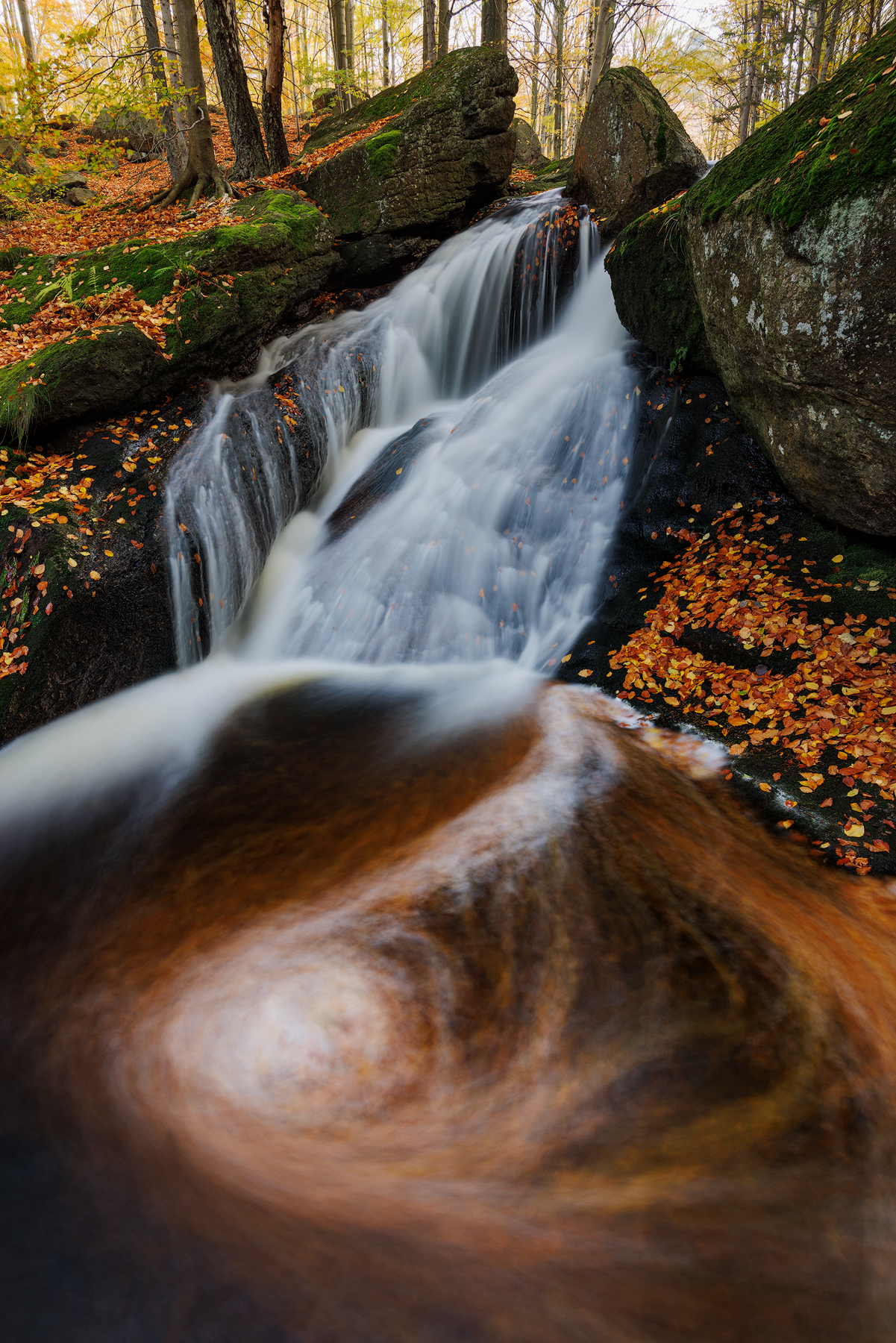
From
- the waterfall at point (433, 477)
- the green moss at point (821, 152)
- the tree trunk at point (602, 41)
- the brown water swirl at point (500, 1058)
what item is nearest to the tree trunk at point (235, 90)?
the waterfall at point (433, 477)

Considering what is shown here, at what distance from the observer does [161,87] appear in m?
9.26

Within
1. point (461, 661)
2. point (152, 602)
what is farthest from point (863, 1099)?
point (152, 602)

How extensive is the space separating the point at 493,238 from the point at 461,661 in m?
6.82

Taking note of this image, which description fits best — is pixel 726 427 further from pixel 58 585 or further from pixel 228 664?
pixel 58 585

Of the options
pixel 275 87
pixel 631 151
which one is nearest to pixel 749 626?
pixel 631 151

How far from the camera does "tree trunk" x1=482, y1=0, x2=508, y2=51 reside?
14164 mm

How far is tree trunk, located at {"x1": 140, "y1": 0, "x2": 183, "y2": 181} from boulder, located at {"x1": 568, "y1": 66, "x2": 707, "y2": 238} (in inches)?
237

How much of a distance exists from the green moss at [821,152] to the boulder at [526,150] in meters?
10.4

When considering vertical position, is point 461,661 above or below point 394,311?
below

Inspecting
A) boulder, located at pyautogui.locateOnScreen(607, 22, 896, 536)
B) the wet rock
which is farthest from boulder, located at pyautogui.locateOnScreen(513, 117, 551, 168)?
the wet rock

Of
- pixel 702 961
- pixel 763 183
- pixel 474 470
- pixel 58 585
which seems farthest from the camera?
pixel 474 470

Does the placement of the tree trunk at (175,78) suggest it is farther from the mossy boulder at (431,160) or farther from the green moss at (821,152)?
the green moss at (821,152)

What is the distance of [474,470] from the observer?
7250 millimetres

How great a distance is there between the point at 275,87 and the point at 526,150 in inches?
289
